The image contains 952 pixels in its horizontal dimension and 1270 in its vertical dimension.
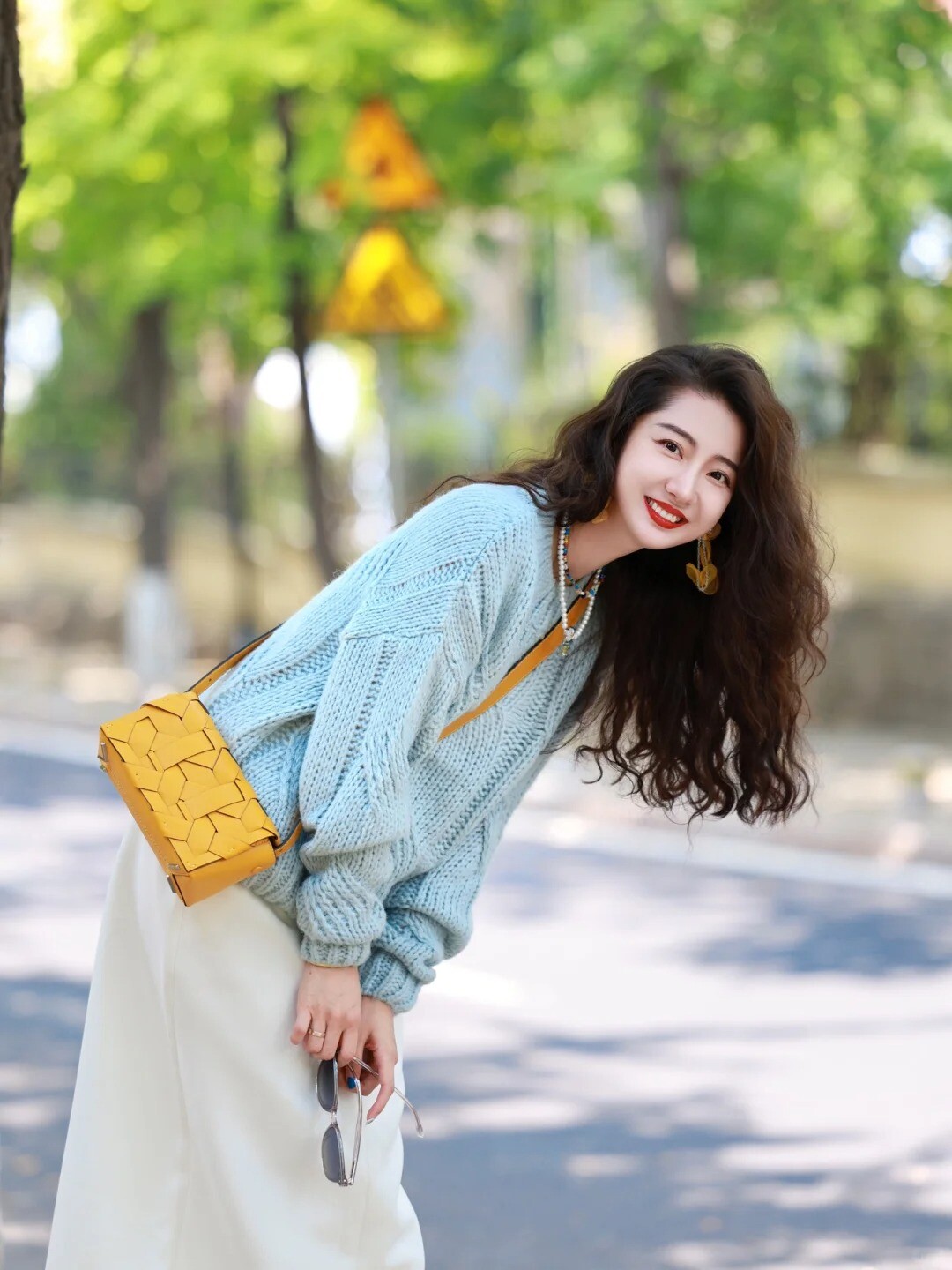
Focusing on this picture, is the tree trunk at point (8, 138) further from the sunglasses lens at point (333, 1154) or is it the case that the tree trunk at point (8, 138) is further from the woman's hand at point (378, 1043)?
the sunglasses lens at point (333, 1154)

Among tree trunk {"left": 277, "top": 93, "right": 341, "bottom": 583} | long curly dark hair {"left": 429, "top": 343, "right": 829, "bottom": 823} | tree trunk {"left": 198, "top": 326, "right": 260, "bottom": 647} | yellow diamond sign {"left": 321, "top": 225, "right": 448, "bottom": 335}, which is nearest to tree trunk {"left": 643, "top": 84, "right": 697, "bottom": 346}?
yellow diamond sign {"left": 321, "top": 225, "right": 448, "bottom": 335}

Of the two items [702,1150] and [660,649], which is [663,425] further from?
[702,1150]

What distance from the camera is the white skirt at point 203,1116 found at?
2.83m

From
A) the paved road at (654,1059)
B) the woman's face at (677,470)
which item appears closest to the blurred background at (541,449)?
the paved road at (654,1059)

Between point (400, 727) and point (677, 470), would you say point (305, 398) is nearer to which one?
point (677, 470)

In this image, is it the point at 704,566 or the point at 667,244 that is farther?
the point at 667,244

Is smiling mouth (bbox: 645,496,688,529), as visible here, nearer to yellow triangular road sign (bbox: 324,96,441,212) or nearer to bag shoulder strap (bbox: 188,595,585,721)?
bag shoulder strap (bbox: 188,595,585,721)

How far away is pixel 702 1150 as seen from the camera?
5445mm

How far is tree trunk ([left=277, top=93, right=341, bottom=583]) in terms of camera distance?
634 inches

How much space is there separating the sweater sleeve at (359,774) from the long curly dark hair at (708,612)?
1.25 ft

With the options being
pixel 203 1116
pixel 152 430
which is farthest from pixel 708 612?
pixel 152 430

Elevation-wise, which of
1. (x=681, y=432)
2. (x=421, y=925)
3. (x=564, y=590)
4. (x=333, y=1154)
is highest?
(x=681, y=432)

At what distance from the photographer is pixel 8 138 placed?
3705mm

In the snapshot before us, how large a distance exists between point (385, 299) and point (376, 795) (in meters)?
10.3
